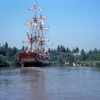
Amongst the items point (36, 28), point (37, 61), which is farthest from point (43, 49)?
point (37, 61)

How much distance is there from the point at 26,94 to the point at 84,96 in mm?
4761

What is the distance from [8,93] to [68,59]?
14851cm

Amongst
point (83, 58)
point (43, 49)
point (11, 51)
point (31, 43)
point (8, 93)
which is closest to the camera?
point (8, 93)

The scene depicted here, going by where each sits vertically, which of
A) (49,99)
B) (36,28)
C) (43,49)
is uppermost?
(36,28)

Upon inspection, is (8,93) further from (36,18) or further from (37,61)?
(36,18)

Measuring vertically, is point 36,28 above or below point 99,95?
above

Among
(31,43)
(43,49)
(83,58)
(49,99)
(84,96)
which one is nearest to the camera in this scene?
(49,99)

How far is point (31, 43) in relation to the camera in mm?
102500

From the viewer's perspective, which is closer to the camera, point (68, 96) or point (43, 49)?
point (68, 96)

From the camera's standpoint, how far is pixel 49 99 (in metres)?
18.3

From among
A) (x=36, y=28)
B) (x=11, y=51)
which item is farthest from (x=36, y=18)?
(x=11, y=51)

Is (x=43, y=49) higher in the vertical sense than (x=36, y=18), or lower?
lower

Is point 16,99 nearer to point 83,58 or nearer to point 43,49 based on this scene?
point 43,49

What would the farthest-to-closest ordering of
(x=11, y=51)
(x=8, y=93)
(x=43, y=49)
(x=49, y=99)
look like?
1. (x=11, y=51)
2. (x=43, y=49)
3. (x=8, y=93)
4. (x=49, y=99)
